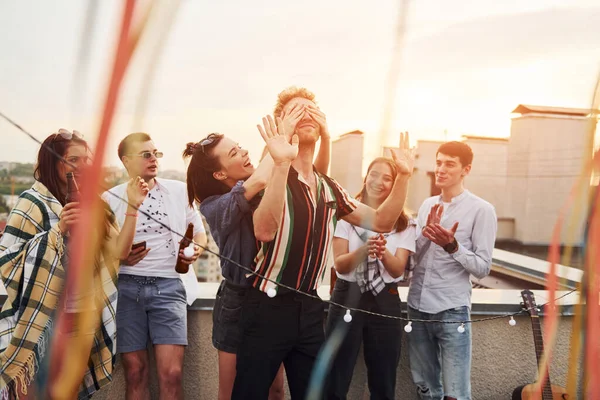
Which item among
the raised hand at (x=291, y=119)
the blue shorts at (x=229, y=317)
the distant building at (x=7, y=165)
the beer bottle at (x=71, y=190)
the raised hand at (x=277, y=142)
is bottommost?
the blue shorts at (x=229, y=317)

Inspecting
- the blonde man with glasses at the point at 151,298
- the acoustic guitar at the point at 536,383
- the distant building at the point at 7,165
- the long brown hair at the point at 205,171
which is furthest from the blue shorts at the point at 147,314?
the acoustic guitar at the point at 536,383

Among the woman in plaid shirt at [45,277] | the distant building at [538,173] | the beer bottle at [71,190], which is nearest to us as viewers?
the beer bottle at [71,190]

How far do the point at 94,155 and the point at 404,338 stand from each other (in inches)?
64.3

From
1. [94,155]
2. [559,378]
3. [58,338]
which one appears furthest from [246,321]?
[559,378]

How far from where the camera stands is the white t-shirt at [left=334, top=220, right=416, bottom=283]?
6.37 ft

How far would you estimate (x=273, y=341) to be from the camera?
139 centimetres

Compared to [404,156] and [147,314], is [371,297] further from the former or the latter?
[147,314]

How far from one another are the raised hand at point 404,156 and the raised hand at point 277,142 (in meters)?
0.40

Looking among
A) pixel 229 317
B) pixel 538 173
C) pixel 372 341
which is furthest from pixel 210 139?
pixel 538 173

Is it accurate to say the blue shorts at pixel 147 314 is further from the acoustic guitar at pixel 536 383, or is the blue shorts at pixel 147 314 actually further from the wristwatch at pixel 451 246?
the acoustic guitar at pixel 536 383

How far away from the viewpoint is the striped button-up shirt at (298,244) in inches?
55.5

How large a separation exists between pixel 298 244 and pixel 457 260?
737mm

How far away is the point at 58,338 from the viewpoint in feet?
3.81

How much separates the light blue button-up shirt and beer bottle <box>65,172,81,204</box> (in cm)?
123
